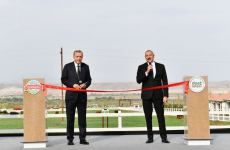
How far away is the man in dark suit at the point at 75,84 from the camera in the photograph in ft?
32.1

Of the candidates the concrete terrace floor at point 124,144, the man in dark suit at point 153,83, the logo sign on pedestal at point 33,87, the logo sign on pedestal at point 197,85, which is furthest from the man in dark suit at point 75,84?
the logo sign on pedestal at point 197,85

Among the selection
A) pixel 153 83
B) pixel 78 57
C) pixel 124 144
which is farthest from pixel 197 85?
pixel 78 57

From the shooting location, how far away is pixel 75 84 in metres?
9.76

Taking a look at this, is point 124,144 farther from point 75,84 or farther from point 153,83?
point 75,84

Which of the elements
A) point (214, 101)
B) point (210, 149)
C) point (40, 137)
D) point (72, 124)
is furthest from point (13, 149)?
point (214, 101)

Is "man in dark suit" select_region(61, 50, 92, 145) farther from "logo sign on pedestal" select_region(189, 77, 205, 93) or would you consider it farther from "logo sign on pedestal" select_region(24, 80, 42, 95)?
"logo sign on pedestal" select_region(189, 77, 205, 93)

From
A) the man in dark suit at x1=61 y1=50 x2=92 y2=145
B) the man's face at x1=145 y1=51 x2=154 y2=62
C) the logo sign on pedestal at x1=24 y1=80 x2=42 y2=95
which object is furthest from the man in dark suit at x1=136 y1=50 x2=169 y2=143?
the logo sign on pedestal at x1=24 y1=80 x2=42 y2=95

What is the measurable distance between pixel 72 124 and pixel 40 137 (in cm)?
69

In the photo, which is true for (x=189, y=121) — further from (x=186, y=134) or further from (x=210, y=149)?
(x=210, y=149)

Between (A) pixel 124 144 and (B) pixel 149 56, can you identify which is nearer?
(B) pixel 149 56

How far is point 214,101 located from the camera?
86.8 m

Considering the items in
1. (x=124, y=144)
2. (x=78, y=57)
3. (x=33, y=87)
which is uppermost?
(x=78, y=57)

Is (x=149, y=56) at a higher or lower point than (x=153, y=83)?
higher

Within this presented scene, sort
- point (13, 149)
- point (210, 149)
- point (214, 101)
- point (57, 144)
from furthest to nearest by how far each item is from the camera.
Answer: point (214, 101)
point (57, 144)
point (13, 149)
point (210, 149)
